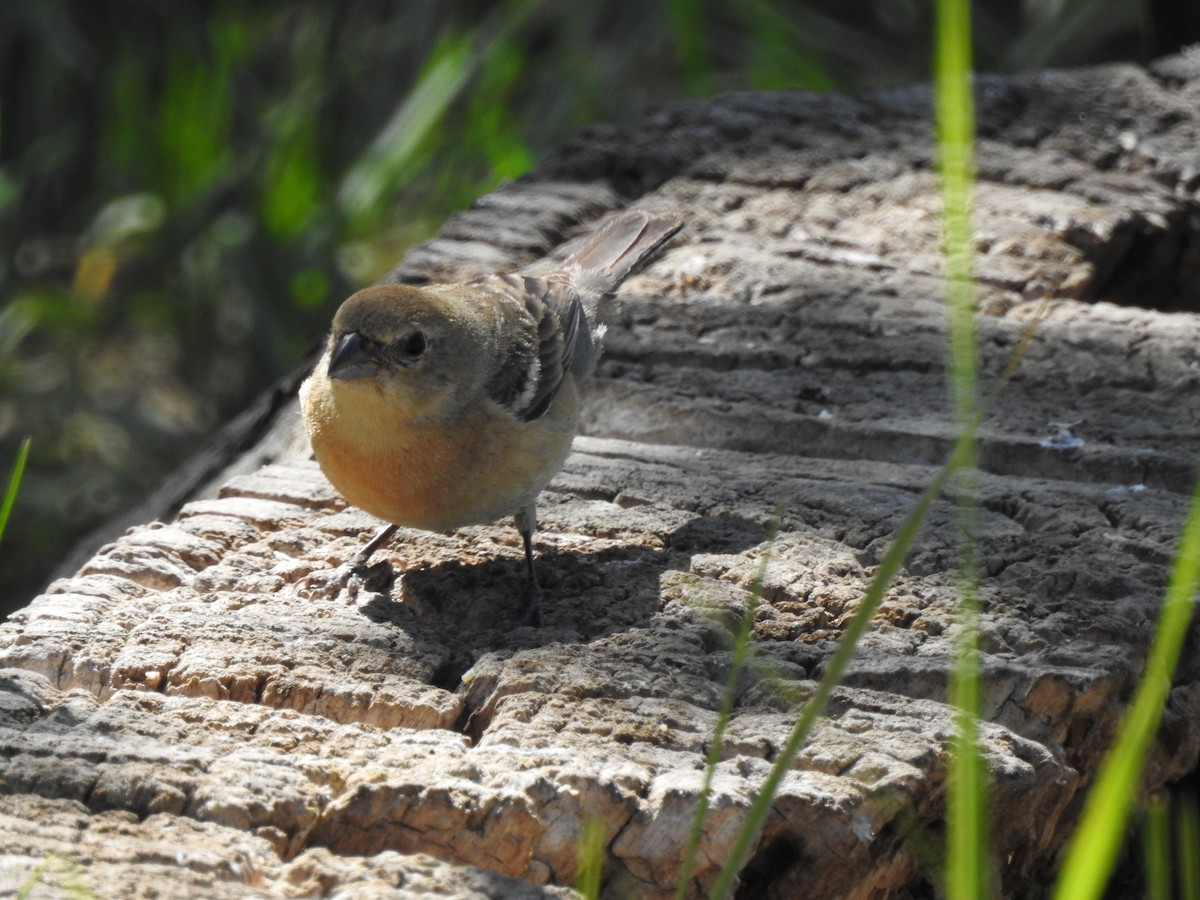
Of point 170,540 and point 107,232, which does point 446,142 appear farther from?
point 170,540

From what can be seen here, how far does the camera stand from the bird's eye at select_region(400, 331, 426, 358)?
3.14m

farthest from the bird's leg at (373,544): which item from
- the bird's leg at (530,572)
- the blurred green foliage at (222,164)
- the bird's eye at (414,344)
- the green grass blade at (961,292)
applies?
the blurred green foliage at (222,164)

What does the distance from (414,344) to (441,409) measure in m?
0.15

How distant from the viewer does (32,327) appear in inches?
261

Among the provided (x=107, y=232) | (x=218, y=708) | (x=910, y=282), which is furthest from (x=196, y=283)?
(x=218, y=708)

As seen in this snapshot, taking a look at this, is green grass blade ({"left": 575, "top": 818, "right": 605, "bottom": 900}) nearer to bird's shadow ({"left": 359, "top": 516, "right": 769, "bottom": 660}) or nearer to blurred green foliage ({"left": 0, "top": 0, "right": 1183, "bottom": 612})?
bird's shadow ({"left": 359, "top": 516, "right": 769, "bottom": 660})

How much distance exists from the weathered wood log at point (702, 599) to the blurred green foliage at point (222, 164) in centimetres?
225

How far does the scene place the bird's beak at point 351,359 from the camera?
302cm

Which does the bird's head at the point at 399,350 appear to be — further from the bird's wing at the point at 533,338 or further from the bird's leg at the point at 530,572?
the bird's leg at the point at 530,572

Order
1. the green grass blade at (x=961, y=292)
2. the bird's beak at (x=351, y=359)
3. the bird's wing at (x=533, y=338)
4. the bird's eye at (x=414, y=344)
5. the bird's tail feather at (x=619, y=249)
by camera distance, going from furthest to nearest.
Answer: the bird's tail feather at (x=619, y=249), the bird's wing at (x=533, y=338), the bird's eye at (x=414, y=344), the bird's beak at (x=351, y=359), the green grass blade at (x=961, y=292)

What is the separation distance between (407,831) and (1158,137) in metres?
3.39

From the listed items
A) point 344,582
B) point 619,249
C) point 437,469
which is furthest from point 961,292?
point 619,249

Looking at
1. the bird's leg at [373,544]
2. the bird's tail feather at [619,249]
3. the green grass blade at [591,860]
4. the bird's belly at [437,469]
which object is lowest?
the green grass blade at [591,860]

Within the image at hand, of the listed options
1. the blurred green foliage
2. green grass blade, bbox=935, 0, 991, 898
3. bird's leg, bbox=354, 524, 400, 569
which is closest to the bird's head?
bird's leg, bbox=354, 524, 400, 569
